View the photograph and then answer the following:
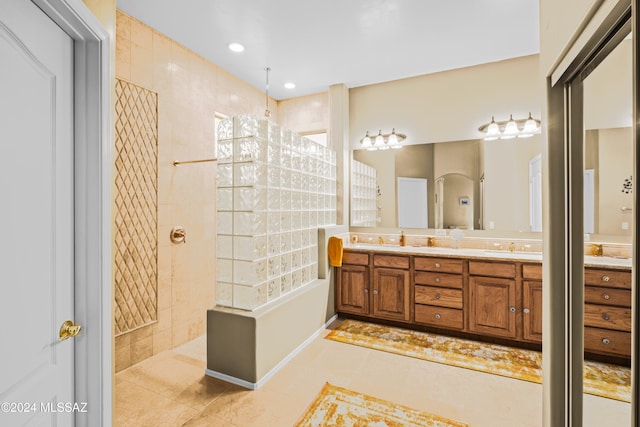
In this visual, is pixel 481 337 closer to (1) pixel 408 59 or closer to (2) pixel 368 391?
(2) pixel 368 391

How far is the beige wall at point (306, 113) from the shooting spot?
423 cm

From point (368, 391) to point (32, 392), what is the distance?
194 centimetres

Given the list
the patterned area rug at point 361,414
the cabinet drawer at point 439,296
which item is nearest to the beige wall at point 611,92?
the patterned area rug at point 361,414

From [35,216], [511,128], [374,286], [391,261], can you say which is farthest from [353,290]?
[35,216]

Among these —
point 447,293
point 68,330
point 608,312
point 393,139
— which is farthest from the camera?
point 393,139

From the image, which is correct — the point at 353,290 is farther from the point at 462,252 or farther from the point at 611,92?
the point at 611,92

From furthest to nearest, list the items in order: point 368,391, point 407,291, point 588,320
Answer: point 407,291, point 368,391, point 588,320

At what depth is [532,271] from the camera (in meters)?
2.76

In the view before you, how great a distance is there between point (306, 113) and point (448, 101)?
1.87 meters

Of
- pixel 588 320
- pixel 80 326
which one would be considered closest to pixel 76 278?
pixel 80 326

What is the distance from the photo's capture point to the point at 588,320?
1360 mm

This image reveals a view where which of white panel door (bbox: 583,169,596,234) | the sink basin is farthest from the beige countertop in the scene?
white panel door (bbox: 583,169,596,234)

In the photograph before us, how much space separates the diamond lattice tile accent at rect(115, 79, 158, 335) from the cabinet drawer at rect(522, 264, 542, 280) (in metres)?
3.37

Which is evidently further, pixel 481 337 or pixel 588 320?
pixel 481 337
